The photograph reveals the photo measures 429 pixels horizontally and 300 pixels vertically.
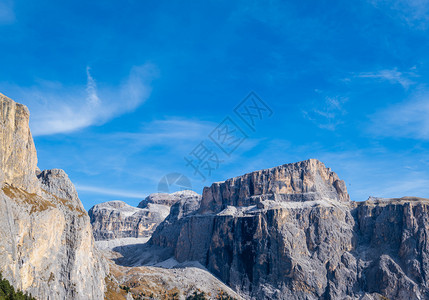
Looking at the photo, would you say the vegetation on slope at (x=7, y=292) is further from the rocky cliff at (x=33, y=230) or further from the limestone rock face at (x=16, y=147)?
the limestone rock face at (x=16, y=147)

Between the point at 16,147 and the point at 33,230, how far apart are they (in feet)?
89.4

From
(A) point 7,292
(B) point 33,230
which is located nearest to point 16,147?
(B) point 33,230

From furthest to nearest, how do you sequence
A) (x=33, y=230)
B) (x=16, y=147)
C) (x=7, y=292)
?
(x=16, y=147) → (x=33, y=230) → (x=7, y=292)

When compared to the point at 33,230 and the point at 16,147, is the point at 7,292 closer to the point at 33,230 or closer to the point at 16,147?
the point at 33,230

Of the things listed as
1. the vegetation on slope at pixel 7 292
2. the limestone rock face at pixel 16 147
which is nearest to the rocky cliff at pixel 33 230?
the limestone rock face at pixel 16 147

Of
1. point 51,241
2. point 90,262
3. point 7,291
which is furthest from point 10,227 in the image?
point 90,262

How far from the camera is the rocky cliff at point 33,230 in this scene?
128m

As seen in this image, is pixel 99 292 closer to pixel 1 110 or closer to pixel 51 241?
pixel 51 241

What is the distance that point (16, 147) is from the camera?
144000 mm

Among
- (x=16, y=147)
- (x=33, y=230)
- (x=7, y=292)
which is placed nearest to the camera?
(x=7, y=292)

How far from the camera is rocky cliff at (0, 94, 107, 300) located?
128500 millimetres

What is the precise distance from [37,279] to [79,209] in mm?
51323

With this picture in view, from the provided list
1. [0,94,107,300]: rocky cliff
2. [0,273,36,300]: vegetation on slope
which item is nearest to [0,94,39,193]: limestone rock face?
[0,94,107,300]: rocky cliff

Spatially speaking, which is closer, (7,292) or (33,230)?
(7,292)
